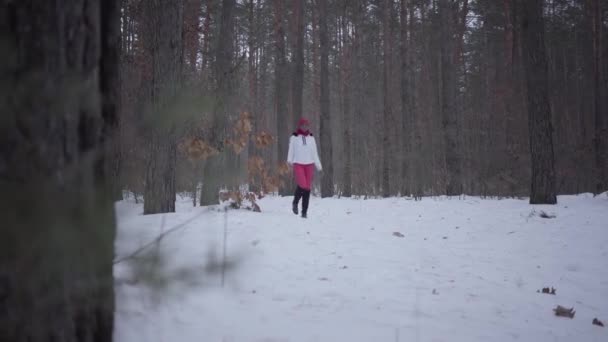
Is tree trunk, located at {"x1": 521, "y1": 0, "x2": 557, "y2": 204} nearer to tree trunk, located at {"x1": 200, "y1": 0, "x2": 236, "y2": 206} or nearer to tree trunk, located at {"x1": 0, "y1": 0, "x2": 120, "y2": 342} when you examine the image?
tree trunk, located at {"x1": 200, "y1": 0, "x2": 236, "y2": 206}

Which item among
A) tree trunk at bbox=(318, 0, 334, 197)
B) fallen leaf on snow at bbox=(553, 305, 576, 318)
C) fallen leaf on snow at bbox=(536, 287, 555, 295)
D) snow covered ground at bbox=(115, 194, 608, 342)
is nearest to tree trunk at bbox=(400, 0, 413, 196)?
tree trunk at bbox=(318, 0, 334, 197)

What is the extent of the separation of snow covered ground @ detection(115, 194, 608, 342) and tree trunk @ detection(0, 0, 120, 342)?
19cm

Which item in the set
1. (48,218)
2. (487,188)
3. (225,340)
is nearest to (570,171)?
(487,188)

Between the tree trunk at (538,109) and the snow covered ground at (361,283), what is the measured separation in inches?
98.7

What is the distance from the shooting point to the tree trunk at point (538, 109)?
825cm

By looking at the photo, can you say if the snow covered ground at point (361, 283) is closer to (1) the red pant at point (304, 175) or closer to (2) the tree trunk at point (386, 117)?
(1) the red pant at point (304, 175)

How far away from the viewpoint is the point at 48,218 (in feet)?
2.85

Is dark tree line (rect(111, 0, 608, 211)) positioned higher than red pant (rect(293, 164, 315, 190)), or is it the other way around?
dark tree line (rect(111, 0, 608, 211))

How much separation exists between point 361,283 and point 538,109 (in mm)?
7279

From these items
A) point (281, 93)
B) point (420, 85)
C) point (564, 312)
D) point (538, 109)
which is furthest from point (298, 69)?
point (564, 312)

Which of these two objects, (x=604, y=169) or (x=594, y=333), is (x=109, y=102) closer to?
(x=594, y=333)

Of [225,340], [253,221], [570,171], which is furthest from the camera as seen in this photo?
[570,171]

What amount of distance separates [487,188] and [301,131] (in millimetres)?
8449

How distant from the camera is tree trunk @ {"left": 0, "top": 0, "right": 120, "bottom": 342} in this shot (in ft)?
2.75
